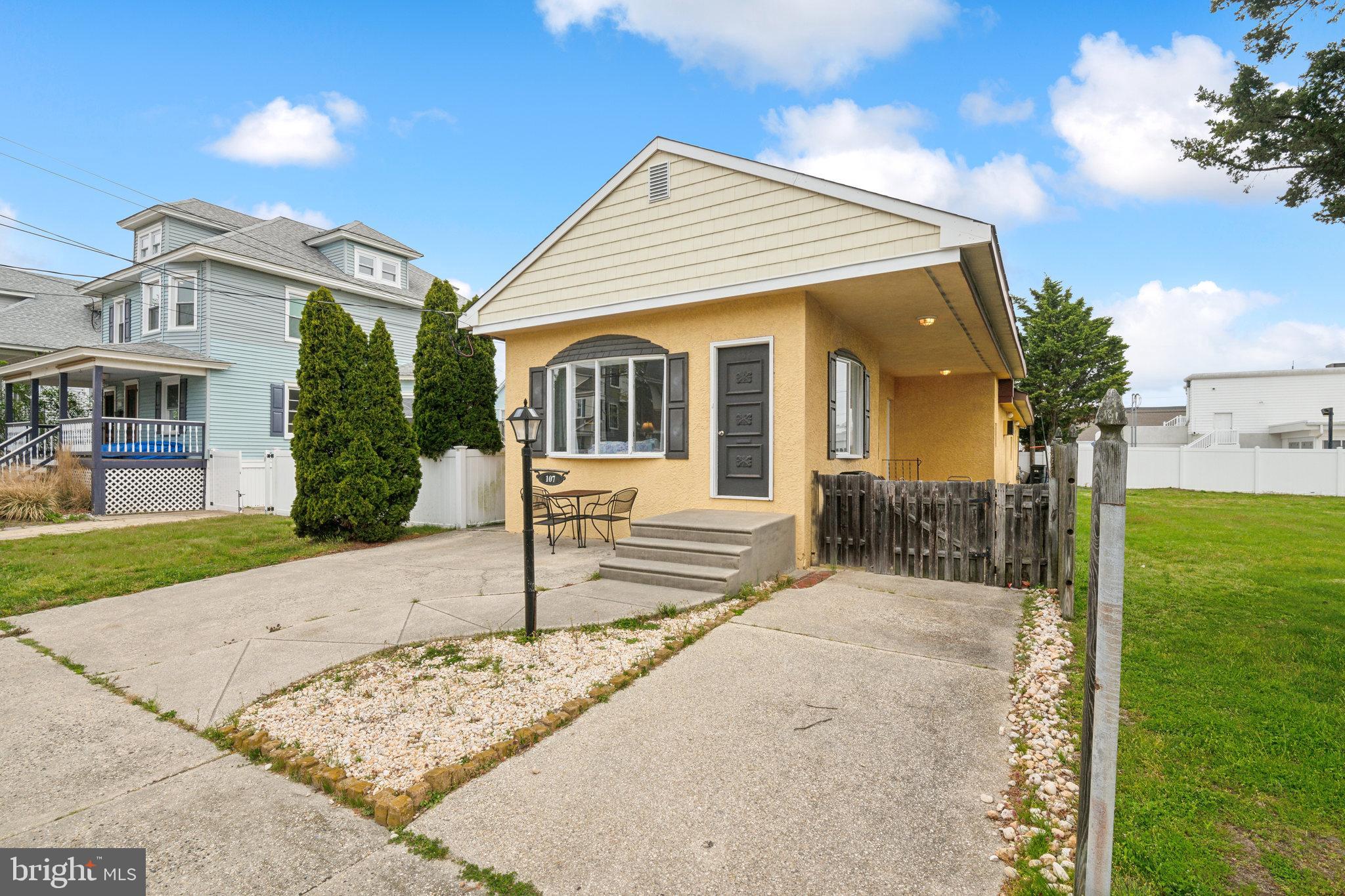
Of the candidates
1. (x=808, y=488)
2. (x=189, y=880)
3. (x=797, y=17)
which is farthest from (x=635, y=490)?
(x=797, y=17)

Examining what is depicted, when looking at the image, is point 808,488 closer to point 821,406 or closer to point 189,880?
point 821,406

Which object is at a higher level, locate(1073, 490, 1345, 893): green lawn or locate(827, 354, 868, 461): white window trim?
locate(827, 354, 868, 461): white window trim

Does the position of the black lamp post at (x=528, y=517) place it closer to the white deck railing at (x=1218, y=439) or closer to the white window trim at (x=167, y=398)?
the white window trim at (x=167, y=398)

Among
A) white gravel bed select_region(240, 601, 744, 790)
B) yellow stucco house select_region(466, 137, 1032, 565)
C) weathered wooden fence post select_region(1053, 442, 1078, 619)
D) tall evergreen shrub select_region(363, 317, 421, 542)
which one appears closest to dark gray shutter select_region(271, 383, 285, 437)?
tall evergreen shrub select_region(363, 317, 421, 542)

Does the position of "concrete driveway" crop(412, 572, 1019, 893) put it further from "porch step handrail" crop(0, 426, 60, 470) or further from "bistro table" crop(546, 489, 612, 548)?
"porch step handrail" crop(0, 426, 60, 470)

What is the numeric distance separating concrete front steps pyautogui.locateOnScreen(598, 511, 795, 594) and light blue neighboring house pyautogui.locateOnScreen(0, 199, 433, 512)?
11.0m

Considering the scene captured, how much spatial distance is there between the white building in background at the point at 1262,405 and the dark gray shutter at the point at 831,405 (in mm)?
27513

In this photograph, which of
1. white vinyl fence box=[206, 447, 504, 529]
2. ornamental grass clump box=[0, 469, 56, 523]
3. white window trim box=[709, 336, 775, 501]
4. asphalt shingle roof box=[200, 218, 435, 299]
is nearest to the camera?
white window trim box=[709, 336, 775, 501]

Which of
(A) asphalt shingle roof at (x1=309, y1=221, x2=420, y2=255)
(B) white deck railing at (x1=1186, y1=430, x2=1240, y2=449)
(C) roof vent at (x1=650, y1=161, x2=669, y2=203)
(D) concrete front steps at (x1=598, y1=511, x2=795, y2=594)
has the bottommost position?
(D) concrete front steps at (x1=598, y1=511, x2=795, y2=594)

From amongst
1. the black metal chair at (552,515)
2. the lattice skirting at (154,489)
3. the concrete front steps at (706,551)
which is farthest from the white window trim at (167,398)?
the concrete front steps at (706,551)

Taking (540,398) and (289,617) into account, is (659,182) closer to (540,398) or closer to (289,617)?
(540,398)

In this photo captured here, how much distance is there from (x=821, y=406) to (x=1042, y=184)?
12065 millimetres

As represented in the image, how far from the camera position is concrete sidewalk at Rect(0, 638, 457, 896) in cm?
209

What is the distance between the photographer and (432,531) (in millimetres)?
10305
